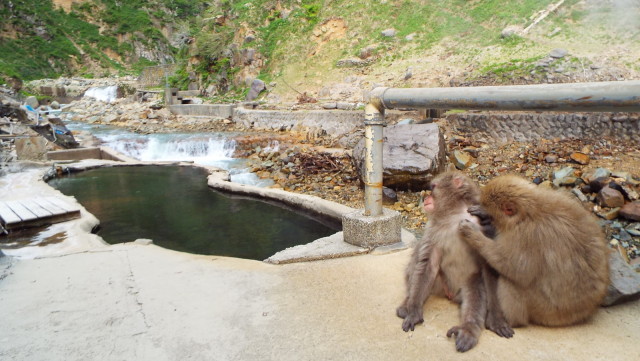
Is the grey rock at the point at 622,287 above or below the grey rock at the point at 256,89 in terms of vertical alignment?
below

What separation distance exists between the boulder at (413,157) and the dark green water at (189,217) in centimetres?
167

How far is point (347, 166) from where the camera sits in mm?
8883

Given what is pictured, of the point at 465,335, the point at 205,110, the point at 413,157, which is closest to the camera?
the point at 465,335

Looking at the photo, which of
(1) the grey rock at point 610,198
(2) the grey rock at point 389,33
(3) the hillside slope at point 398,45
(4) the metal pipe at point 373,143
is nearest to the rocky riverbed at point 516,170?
(1) the grey rock at point 610,198

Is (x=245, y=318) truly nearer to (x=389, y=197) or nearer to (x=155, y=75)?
(x=389, y=197)

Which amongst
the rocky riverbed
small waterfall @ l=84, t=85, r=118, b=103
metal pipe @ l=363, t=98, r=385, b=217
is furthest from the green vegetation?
metal pipe @ l=363, t=98, r=385, b=217

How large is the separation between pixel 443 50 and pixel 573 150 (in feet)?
36.2

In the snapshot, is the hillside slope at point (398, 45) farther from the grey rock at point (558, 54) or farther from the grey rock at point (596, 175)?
the grey rock at point (596, 175)

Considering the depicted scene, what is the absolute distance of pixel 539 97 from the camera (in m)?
1.98

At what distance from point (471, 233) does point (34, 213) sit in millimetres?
5513

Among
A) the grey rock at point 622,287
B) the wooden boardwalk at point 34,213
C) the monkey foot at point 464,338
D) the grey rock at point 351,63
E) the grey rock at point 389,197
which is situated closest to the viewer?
the monkey foot at point 464,338

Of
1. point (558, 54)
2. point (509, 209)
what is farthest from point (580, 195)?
point (558, 54)

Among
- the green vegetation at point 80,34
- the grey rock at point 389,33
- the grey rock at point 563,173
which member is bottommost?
the grey rock at point 563,173

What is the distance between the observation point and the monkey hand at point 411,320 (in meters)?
2.12
